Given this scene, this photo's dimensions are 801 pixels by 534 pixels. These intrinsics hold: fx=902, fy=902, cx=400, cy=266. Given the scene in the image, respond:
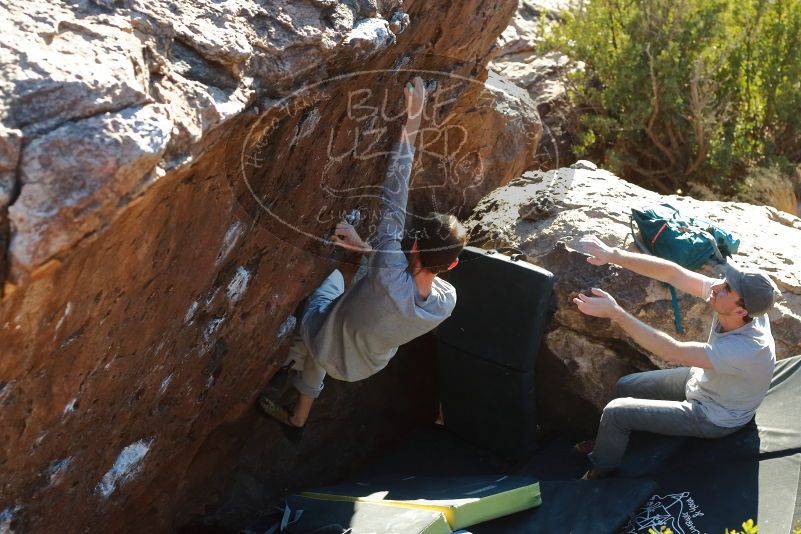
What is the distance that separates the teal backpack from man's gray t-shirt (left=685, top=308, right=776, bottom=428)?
0.57 meters

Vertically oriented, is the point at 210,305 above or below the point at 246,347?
above

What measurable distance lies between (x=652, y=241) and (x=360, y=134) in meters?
1.68

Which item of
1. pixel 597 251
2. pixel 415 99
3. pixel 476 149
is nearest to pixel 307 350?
pixel 415 99

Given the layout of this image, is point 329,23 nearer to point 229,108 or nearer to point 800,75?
point 229,108

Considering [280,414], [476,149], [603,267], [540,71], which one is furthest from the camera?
[540,71]

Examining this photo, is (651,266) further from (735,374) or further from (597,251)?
(735,374)

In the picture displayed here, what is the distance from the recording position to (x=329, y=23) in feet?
10.2

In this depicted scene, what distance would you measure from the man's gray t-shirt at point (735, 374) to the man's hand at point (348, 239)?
1.55m

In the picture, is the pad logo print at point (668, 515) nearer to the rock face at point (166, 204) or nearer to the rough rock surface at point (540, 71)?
the rock face at point (166, 204)

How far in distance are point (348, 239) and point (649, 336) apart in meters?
1.38

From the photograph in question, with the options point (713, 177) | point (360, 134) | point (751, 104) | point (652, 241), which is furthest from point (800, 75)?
point (360, 134)

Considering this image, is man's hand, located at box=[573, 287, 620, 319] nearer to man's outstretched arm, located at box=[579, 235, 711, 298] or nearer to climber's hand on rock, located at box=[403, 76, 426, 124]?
man's outstretched arm, located at box=[579, 235, 711, 298]

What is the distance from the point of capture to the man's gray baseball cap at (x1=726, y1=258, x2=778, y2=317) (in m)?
3.70

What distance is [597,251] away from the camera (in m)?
4.29
